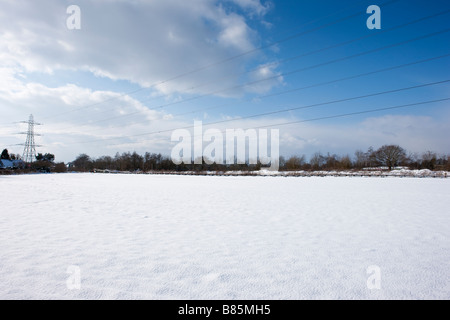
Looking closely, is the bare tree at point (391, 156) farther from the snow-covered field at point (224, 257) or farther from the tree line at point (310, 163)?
the snow-covered field at point (224, 257)

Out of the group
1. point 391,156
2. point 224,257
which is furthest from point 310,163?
point 224,257

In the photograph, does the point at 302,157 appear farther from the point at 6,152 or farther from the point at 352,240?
the point at 6,152

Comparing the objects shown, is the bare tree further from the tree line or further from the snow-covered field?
the snow-covered field

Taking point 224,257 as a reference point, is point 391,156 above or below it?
above

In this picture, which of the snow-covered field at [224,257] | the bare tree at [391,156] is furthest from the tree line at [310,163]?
the snow-covered field at [224,257]

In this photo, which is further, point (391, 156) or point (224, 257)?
point (391, 156)

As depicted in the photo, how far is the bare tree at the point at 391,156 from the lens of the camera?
5584cm

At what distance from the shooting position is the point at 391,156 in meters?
56.5

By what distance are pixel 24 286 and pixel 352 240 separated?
488cm

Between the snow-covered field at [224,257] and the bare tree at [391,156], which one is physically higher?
the bare tree at [391,156]

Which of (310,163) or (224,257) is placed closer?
(224,257)

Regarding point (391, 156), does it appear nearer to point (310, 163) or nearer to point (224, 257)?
point (310, 163)
